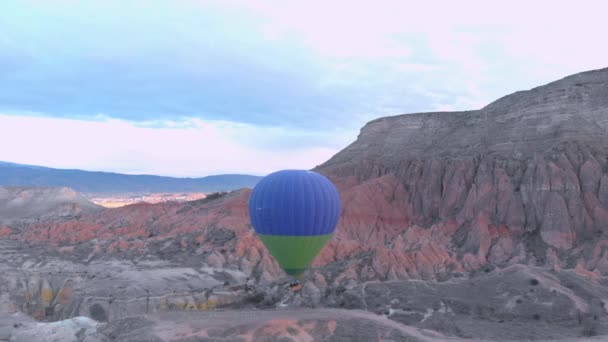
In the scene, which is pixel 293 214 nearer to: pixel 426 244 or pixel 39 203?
pixel 426 244

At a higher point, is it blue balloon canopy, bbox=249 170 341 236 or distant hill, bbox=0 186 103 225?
blue balloon canopy, bbox=249 170 341 236

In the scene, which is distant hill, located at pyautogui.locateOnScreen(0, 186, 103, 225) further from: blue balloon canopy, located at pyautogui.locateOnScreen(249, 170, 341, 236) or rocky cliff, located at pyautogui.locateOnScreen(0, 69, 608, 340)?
blue balloon canopy, located at pyautogui.locateOnScreen(249, 170, 341, 236)

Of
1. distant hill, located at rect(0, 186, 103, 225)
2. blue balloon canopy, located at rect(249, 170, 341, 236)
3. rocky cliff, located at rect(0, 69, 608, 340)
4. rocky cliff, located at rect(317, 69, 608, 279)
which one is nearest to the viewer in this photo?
blue balloon canopy, located at rect(249, 170, 341, 236)

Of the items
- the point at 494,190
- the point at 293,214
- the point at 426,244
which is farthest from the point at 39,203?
the point at 293,214

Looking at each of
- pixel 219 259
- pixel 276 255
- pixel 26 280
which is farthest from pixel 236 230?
pixel 276 255

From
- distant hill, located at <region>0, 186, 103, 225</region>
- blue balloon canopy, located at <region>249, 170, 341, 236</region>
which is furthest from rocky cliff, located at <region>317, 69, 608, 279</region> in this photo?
distant hill, located at <region>0, 186, 103, 225</region>

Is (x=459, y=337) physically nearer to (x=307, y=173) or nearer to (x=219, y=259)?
(x=307, y=173)

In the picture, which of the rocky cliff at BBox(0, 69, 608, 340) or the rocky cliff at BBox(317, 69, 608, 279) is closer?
the rocky cliff at BBox(0, 69, 608, 340)

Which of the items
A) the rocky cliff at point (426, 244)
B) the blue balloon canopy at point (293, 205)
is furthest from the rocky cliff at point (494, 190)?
the blue balloon canopy at point (293, 205)

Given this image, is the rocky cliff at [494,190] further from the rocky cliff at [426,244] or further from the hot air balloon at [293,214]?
the hot air balloon at [293,214]
